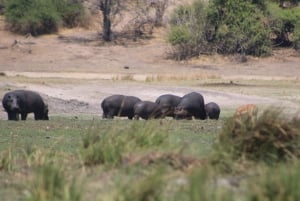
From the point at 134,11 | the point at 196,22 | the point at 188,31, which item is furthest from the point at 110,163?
the point at 134,11

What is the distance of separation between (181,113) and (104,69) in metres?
22.3

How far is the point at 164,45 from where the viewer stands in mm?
57031

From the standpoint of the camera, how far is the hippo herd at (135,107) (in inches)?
1071

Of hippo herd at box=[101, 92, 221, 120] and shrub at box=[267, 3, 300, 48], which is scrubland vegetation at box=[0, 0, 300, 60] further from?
hippo herd at box=[101, 92, 221, 120]

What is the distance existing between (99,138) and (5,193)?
71.2 inches

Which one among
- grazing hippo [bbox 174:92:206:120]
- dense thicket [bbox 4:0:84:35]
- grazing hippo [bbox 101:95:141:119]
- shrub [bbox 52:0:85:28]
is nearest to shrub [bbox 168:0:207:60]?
shrub [bbox 52:0:85:28]

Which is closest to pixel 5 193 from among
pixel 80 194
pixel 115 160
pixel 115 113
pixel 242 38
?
pixel 115 160

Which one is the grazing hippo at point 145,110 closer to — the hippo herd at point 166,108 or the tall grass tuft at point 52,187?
the hippo herd at point 166,108

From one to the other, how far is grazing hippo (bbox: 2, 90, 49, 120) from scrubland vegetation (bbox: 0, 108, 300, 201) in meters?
14.1

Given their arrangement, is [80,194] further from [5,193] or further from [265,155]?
[265,155]

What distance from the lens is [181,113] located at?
89.7 ft

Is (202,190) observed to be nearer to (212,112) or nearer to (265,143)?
(265,143)

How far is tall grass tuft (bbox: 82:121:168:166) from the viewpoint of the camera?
11.1 m

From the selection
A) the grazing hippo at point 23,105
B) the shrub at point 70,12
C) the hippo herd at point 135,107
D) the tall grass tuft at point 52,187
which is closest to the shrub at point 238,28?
the shrub at point 70,12
